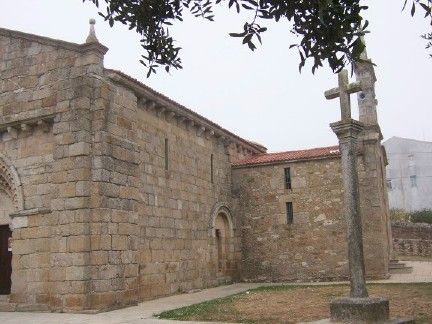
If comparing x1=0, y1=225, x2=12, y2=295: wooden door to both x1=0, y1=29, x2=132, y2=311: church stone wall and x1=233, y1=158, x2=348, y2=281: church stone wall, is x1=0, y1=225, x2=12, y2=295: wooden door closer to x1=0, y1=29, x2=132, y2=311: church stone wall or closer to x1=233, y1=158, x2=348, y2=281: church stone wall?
x1=0, y1=29, x2=132, y2=311: church stone wall

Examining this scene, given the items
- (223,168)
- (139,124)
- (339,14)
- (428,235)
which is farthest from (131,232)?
(428,235)

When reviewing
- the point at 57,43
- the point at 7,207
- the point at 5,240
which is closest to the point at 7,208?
the point at 7,207

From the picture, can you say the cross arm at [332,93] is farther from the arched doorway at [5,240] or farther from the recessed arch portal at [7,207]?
the arched doorway at [5,240]

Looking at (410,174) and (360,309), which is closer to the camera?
(360,309)

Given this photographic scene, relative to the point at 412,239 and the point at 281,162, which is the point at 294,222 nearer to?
the point at 281,162

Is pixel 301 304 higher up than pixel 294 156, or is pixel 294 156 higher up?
pixel 294 156

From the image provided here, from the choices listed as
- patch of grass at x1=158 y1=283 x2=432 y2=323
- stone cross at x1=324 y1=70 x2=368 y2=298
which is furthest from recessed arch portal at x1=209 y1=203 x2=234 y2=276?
stone cross at x1=324 y1=70 x2=368 y2=298

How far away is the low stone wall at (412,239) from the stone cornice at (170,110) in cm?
1308

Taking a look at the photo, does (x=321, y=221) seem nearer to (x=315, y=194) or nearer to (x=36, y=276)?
(x=315, y=194)

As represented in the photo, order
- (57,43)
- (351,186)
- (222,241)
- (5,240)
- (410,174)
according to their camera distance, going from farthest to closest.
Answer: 1. (410,174)
2. (222,241)
3. (5,240)
4. (57,43)
5. (351,186)

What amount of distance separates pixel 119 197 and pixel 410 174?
37.5m

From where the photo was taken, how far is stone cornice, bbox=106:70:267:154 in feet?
40.3

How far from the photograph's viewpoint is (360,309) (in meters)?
7.10

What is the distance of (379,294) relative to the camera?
37.3ft
